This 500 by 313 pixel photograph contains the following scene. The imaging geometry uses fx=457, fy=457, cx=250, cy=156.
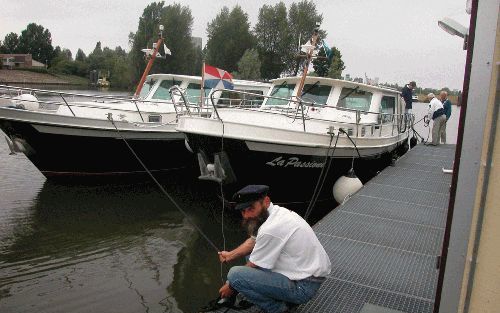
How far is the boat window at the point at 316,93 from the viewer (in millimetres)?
10633

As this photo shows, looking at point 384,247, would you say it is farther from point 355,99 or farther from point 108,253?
point 355,99

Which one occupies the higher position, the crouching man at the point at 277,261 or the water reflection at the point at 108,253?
the crouching man at the point at 277,261

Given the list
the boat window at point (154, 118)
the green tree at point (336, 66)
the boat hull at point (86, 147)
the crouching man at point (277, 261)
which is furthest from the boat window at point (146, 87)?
the green tree at point (336, 66)

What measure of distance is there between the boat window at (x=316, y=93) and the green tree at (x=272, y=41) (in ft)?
141

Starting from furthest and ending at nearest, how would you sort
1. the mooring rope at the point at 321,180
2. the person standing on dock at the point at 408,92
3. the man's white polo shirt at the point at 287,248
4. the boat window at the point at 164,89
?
the boat window at the point at 164,89
the person standing on dock at the point at 408,92
the mooring rope at the point at 321,180
the man's white polo shirt at the point at 287,248

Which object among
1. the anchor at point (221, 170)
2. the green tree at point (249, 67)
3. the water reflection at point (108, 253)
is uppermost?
the green tree at point (249, 67)

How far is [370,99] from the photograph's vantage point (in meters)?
10.8

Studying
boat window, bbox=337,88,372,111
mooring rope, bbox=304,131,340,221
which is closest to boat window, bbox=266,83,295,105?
boat window, bbox=337,88,372,111

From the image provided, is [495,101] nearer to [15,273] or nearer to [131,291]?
[131,291]

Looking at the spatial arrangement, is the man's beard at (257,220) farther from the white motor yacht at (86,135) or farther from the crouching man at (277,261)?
the white motor yacht at (86,135)

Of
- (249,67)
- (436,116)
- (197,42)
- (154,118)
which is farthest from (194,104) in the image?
(197,42)

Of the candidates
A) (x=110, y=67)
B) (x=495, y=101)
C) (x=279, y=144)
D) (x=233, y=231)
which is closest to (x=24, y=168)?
(x=233, y=231)

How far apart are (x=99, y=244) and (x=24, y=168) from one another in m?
6.32

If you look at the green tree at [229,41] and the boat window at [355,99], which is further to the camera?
the green tree at [229,41]
